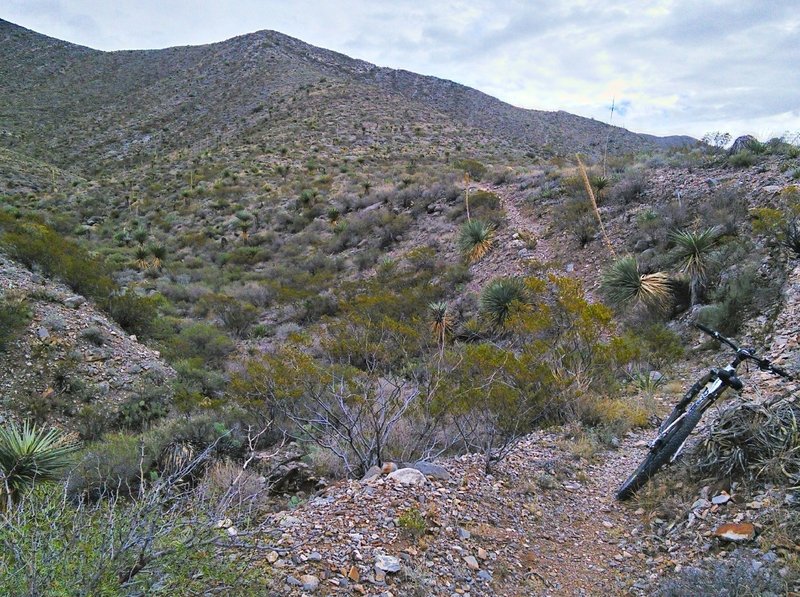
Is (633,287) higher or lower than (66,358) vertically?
higher

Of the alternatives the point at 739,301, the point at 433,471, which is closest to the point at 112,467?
the point at 433,471

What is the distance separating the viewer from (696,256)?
34.9ft

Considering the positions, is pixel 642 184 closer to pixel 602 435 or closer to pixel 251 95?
pixel 602 435

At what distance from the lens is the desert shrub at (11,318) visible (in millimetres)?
8945

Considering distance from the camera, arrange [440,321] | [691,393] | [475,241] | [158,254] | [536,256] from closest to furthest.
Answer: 1. [691,393]
2. [440,321]
3. [536,256]
4. [475,241]
5. [158,254]

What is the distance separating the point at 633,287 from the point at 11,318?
12369 millimetres

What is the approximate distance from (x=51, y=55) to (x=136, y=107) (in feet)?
62.8

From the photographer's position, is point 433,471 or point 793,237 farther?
point 793,237

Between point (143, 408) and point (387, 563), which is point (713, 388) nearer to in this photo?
point (387, 563)

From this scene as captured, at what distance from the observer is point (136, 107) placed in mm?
44688

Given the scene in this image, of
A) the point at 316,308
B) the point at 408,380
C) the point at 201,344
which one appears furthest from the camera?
the point at 316,308

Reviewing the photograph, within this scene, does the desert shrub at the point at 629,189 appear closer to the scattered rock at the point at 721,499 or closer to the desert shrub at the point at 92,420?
the scattered rock at the point at 721,499

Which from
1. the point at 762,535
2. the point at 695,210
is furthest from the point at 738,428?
the point at 695,210

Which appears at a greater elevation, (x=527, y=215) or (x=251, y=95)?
(x=251, y=95)
